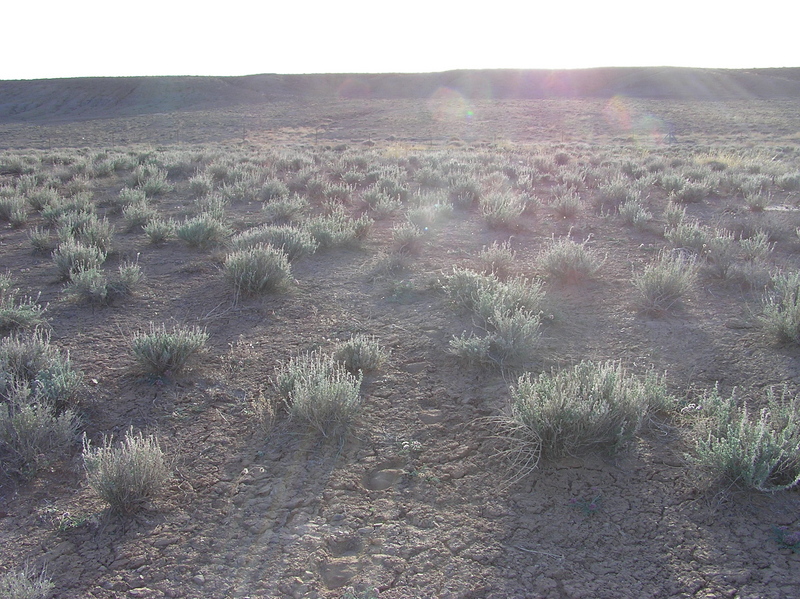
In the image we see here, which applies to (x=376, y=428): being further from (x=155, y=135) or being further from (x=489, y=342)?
(x=155, y=135)

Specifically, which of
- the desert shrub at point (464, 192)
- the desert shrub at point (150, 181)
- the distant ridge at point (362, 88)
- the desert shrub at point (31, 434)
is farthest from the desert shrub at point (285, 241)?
the distant ridge at point (362, 88)

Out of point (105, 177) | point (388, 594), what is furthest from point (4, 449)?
point (105, 177)

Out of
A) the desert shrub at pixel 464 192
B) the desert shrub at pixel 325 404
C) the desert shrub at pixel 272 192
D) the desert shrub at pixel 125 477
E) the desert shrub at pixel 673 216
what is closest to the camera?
the desert shrub at pixel 125 477

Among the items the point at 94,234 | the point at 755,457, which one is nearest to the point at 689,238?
the point at 755,457

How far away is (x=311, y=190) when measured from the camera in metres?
11.3

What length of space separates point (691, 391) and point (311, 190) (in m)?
9.05

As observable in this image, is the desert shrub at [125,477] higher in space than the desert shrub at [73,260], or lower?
lower

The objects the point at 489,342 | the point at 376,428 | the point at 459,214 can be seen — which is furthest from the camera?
the point at 459,214

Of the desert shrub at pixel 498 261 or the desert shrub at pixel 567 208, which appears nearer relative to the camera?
the desert shrub at pixel 498 261

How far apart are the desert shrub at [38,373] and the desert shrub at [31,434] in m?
0.12

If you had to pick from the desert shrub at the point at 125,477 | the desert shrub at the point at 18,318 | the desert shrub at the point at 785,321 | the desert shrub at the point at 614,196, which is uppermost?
the desert shrub at the point at 614,196

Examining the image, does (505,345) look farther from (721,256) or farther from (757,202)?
(757,202)

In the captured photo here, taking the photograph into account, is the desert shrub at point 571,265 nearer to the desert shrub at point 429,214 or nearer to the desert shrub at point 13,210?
the desert shrub at point 429,214

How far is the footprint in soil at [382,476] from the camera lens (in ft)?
9.86
